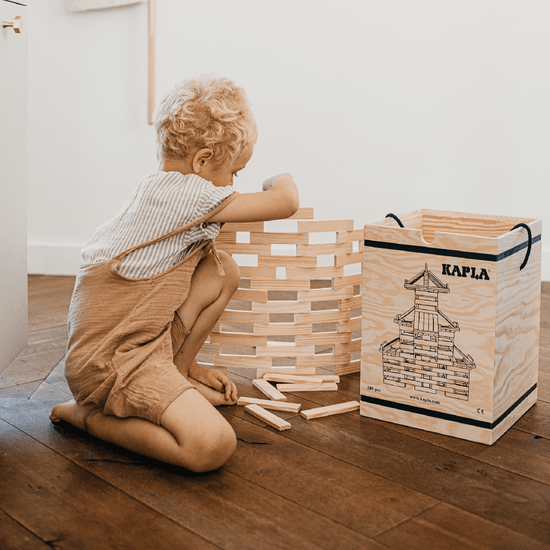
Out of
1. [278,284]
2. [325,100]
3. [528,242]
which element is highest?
[325,100]

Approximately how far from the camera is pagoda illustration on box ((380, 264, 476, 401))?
1079 mm

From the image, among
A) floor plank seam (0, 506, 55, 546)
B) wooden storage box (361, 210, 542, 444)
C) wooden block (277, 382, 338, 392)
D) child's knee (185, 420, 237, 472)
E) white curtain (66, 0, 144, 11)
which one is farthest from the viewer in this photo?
white curtain (66, 0, 144, 11)

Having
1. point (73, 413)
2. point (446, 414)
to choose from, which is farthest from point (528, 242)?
point (73, 413)

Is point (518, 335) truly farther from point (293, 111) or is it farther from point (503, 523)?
point (293, 111)

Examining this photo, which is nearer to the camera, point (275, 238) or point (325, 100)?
point (275, 238)

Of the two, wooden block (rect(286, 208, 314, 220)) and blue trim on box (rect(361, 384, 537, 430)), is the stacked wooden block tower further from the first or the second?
blue trim on box (rect(361, 384, 537, 430))

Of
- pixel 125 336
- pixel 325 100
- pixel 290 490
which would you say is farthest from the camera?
pixel 325 100

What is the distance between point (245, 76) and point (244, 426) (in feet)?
4.91

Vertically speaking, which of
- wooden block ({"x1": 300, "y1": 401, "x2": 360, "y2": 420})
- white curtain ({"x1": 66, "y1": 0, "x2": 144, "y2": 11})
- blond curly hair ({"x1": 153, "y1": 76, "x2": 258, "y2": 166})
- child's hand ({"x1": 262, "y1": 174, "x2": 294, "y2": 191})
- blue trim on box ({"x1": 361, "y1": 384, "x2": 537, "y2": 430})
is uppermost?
white curtain ({"x1": 66, "y1": 0, "x2": 144, "y2": 11})

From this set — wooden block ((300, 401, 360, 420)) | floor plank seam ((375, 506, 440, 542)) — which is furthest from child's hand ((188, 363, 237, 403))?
floor plank seam ((375, 506, 440, 542))

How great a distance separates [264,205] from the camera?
1.10 m

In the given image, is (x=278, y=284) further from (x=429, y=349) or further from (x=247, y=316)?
(x=429, y=349)

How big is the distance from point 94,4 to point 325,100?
0.83 m

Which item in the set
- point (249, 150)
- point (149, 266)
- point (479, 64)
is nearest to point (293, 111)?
point (479, 64)
